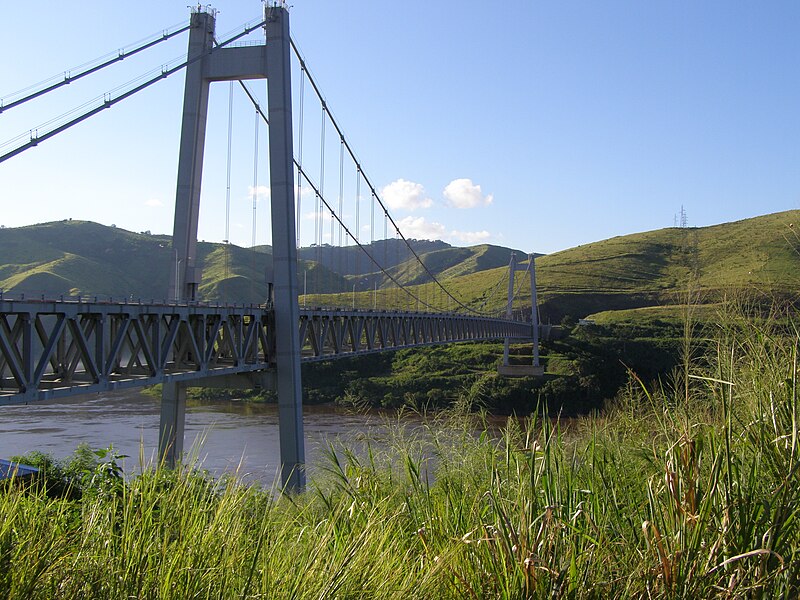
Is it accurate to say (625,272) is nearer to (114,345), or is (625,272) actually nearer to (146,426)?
(146,426)

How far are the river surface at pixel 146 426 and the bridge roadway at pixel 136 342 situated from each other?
3.77m

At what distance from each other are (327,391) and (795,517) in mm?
46826

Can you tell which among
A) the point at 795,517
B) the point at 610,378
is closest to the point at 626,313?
the point at 610,378

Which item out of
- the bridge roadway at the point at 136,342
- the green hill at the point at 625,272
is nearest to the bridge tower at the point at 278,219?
the bridge roadway at the point at 136,342

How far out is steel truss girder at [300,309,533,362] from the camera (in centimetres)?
2161

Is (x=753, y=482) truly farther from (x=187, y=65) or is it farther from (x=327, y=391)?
(x=327, y=391)

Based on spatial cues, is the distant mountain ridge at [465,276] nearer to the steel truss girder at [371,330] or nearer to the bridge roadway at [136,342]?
the steel truss girder at [371,330]

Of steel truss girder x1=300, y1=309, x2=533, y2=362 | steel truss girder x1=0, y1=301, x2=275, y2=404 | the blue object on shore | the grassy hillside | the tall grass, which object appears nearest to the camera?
the tall grass

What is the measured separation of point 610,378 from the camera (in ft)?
171

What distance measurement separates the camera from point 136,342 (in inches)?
679

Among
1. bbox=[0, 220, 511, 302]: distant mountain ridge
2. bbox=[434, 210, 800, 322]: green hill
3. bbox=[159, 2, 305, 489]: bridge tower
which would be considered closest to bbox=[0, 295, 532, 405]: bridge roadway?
bbox=[159, 2, 305, 489]: bridge tower

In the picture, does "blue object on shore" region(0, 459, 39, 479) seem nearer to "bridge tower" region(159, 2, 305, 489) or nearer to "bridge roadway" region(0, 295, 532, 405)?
"bridge roadway" region(0, 295, 532, 405)

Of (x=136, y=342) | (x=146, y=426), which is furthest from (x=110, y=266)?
(x=136, y=342)

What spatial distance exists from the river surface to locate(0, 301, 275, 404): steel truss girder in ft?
15.1
